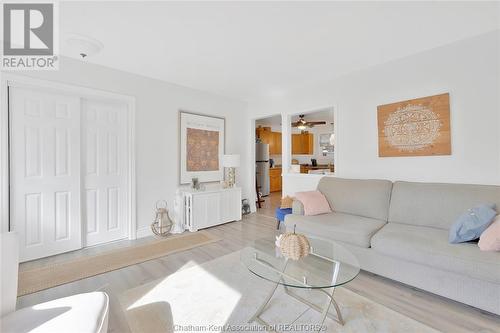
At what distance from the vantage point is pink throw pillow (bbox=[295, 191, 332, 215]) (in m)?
2.88

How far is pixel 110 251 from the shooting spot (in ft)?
9.39

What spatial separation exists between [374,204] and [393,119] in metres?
1.16

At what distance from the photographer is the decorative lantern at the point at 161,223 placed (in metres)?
3.41

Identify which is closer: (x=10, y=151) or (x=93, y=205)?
(x=10, y=151)

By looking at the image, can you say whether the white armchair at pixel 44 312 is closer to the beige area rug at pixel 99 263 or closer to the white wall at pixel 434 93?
the beige area rug at pixel 99 263

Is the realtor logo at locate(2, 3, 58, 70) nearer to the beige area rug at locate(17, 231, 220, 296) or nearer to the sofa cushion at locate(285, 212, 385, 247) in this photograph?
the beige area rug at locate(17, 231, 220, 296)

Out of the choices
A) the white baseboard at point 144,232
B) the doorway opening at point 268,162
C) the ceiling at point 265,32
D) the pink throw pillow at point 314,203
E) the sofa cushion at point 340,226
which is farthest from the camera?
the doorway opening at point 268,162

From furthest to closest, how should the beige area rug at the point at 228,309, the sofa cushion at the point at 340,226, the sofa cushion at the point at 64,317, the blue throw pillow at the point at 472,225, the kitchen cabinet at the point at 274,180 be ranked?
the kitchen cabinet at the point at 274,180
the sofa cushion at the point at 340,226
the blue throw pillow at the point at 472,225
the beige area rug at the point at 228,309
the sofa cushion at the point at 64,317

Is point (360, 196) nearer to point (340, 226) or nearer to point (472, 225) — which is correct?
point (340, 226)

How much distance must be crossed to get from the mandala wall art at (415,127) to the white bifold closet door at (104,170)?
3611 mm

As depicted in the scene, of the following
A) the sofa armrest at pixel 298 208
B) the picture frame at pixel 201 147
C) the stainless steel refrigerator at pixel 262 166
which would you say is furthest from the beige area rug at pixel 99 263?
the stainless steel refrigerator at pixel 262 166

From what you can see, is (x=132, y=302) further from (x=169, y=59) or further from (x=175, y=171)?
(x=169, y=59)

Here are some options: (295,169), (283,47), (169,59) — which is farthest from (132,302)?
(295,169)

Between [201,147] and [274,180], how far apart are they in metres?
4.20
